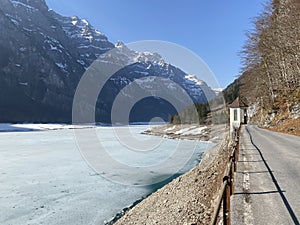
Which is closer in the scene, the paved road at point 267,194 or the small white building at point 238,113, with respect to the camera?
the paved road at point 267,194

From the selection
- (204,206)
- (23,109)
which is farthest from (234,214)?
(23,109)

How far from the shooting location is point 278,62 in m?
33.2

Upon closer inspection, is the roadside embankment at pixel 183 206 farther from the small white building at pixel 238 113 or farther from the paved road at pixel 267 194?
the small white building at pixel 238 113

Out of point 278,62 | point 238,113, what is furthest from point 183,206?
point 238,113

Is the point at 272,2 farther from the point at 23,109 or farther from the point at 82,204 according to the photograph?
the point at 23,109

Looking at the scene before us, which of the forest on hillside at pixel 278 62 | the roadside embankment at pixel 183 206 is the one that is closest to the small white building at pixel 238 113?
the forest on hillside at pixel 278 62

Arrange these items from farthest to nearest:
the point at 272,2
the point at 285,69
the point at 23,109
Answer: the point at 23,109
the point at 272,2
the point at 285,69

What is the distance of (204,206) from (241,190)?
1.97 metres

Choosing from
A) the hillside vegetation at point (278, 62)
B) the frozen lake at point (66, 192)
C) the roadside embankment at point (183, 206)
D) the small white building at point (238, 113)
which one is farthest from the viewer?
the small white building at point (238, 113)

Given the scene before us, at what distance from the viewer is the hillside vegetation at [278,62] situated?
25438 millimetres

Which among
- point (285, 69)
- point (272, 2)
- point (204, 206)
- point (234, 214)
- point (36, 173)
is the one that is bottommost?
point (36, 173)

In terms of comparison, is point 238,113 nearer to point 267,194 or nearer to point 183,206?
point 183,206

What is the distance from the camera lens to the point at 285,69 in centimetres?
3108

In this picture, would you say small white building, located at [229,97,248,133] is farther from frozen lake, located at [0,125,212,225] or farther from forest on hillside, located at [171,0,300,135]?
frozen lake, located at [0,125,212,225]
